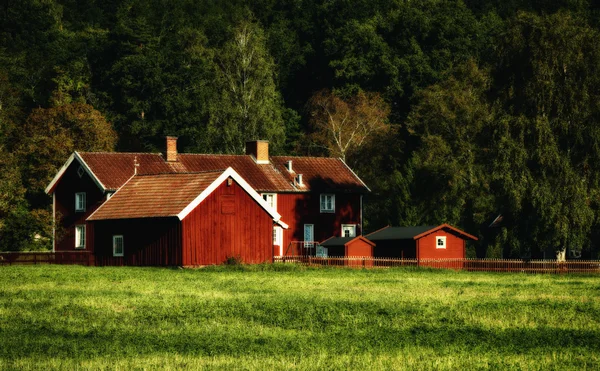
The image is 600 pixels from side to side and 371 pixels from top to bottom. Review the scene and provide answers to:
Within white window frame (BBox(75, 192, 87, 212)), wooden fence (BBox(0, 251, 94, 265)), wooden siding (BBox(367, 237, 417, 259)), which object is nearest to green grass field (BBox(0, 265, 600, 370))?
wooden fence (BBox(0, 251, 94, 265))

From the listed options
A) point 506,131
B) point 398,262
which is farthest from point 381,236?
point 506,131

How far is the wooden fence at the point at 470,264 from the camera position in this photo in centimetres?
5784

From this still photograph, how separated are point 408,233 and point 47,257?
2240 cm

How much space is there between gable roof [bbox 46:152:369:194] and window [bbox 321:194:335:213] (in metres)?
0.78

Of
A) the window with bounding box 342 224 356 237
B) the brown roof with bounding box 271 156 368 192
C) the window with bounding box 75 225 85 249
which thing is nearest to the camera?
the window with bounding box 75 225 85 249

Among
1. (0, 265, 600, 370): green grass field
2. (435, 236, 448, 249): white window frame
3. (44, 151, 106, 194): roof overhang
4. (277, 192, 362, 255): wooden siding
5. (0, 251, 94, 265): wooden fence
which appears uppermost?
(44, 151, 106, 194): roof overhang

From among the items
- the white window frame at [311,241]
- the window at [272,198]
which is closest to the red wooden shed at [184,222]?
the window at [272,198]

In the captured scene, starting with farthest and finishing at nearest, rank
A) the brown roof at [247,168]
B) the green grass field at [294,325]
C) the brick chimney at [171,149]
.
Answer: the brown roof at [247,168], the brick chimney at [171,149], the green grass field at [294,325]

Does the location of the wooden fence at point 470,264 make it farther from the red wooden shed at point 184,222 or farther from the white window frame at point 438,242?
the red wooden shed at point 184,222

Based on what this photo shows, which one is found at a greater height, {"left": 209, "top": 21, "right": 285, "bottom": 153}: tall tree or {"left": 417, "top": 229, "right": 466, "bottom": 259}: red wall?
{"left": 209, "top": 21, "right": 285, "bottom": 153}: tall tree

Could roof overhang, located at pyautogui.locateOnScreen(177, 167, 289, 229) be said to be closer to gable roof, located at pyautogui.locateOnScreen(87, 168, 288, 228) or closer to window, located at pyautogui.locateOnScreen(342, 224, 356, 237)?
gable roof, located at pyautogui.locateOnScreen(87, 168, 288, 228)

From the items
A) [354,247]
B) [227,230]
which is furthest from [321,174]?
[227,230]

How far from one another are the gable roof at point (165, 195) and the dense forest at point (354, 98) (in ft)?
21.0

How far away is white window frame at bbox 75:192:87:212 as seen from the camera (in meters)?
70.6
